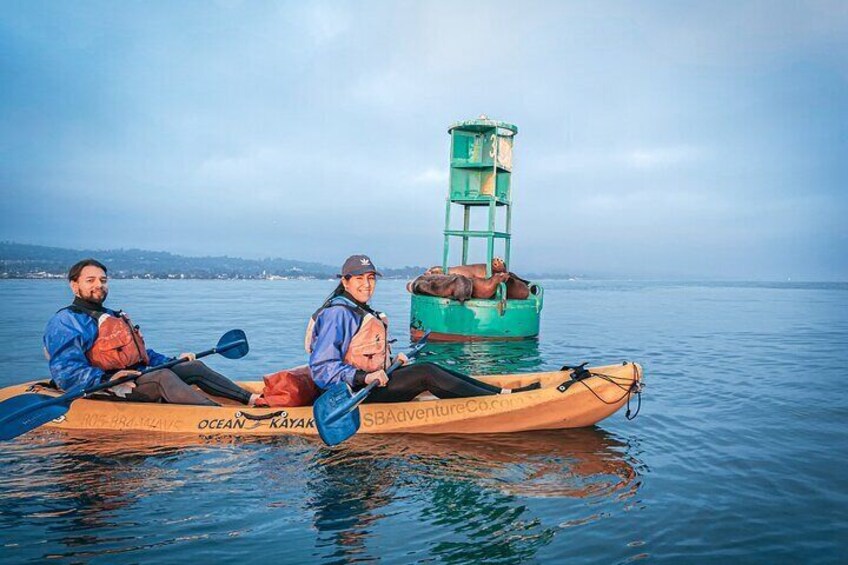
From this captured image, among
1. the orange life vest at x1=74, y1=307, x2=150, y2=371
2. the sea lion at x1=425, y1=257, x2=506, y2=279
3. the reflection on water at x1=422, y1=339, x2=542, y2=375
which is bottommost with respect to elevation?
the reflection on water at x1=422, y1=339, x2=542, y2=375

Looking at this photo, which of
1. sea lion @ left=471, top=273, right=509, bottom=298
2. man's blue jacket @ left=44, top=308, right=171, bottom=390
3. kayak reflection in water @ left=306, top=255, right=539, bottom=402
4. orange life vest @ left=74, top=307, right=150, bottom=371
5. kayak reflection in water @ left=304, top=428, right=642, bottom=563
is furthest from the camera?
sea lion @ left=471, top=273, right=509, bottom=298

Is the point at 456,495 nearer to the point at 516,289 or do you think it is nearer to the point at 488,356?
the point at 488,356

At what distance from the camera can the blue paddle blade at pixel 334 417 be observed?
246 inches

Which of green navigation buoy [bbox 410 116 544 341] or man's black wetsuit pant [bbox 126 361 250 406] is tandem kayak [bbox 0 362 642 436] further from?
green navigation buoy [bbox 410 116 544 341]

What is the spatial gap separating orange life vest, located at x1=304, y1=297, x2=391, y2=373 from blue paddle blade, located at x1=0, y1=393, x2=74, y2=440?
9.60 ft

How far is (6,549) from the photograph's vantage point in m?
4.62

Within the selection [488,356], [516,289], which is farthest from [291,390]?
[516,289]

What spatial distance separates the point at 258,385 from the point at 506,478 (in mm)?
4605

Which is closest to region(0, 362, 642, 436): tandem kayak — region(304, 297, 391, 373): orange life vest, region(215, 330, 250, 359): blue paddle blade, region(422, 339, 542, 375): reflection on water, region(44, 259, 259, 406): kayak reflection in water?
region(44, 259, 259, 406): kayak reflection in water

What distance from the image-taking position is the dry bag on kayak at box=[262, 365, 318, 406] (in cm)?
773

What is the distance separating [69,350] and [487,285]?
12437mm

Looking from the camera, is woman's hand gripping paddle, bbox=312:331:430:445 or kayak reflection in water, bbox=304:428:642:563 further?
woman's hand gripping paddle, bbox=312:331:430:445

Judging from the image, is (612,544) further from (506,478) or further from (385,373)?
(385,373)

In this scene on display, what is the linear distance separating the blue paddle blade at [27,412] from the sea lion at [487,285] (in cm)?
1254
